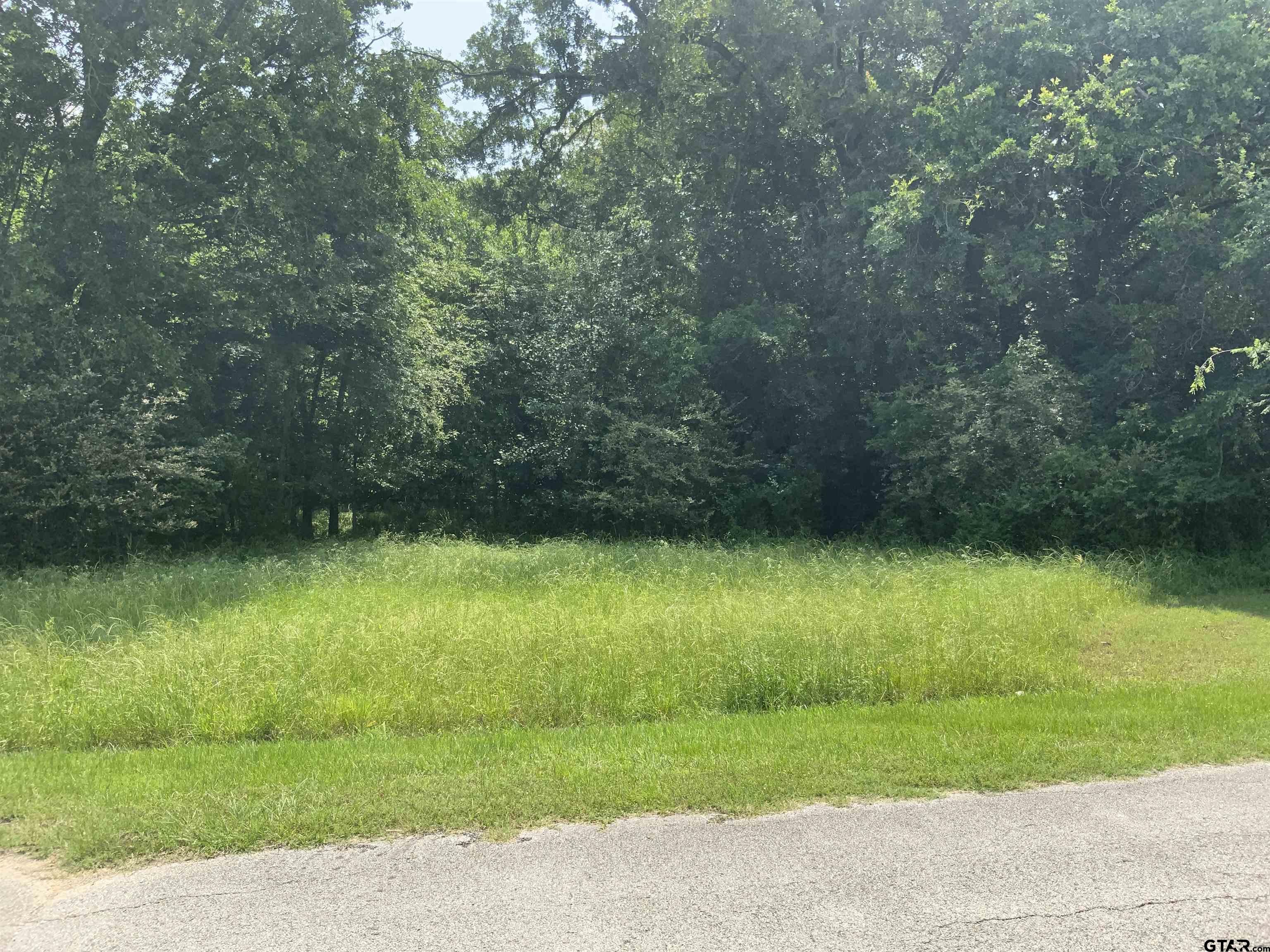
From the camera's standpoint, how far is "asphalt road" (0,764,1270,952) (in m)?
3.61

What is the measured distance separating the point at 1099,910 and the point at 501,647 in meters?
5.80

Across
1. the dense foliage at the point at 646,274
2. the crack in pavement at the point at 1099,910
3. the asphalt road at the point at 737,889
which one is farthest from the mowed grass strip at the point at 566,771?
the dense foliage at the point at 646,274

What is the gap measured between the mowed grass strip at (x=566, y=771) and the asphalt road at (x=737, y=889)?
236 millimetres

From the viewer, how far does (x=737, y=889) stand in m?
4.00

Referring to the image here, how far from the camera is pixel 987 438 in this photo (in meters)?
17.8

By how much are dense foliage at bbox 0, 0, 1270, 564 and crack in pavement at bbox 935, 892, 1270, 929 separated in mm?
13995

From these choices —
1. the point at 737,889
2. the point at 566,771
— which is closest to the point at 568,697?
the point at 566,771

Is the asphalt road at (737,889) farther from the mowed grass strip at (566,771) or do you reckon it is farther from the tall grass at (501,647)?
the tall grass at (501,647)

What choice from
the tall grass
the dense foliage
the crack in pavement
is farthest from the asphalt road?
the dense foliage

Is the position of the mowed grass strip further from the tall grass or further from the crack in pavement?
the crack in pavement

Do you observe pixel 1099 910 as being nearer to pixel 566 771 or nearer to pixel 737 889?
pixel 737 889

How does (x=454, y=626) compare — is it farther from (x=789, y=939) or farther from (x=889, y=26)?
(x=889, y=26)

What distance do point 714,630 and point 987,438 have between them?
1119 centimetres

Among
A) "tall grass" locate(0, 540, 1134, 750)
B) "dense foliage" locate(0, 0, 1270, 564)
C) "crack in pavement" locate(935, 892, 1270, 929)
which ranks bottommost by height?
"tall grass" locate(0, 540, 1134, 750)
